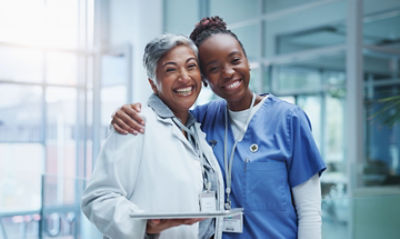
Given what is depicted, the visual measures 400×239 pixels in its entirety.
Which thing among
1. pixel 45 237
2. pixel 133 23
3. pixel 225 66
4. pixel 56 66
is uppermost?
pixel 133 23

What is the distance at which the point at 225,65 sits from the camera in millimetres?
1399

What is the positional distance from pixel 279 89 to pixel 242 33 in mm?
959

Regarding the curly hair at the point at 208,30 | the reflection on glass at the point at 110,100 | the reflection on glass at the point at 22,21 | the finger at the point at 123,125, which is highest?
the reflection on glass at the point at 22,21

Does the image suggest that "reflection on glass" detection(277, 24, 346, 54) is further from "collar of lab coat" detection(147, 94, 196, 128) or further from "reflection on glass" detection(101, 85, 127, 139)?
"collar of lab coat" detection(147, 94, 196, 128)

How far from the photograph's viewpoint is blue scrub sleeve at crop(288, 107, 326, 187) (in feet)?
4.52

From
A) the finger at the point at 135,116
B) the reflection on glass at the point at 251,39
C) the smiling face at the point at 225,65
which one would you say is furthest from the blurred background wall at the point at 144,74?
the finger at the point at 135,116

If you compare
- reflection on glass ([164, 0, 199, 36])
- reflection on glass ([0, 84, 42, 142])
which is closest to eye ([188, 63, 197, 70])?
reflection on glass ([164, 0, 199, 36])

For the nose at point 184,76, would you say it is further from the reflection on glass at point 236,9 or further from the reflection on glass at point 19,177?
the reflection on glass at point 19,177

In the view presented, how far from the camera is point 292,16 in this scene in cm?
584

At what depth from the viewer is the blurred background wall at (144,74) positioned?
514 centimetres

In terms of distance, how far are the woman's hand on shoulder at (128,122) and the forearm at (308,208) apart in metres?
0.51

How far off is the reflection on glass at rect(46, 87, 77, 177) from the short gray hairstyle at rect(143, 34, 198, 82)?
19.9 ft

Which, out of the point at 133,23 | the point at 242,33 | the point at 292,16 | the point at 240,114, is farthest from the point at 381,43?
the point at 240,114

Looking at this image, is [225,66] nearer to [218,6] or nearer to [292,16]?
[292,16]
